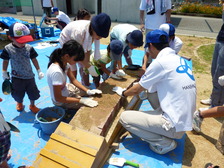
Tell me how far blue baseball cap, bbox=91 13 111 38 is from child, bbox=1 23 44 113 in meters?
0.96

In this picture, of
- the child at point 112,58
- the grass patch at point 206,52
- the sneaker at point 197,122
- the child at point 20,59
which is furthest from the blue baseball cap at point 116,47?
the grass patch at point 206,52

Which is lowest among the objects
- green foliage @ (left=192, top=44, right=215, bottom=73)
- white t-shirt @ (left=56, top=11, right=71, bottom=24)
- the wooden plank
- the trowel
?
the trowel

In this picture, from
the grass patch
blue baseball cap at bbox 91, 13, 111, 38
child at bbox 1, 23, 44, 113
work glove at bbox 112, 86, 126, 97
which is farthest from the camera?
the grass patch

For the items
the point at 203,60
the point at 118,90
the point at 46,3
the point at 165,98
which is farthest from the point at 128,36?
the point at 46,3

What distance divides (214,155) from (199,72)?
9.62ft

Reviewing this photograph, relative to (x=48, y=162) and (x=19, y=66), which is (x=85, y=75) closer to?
(x=19, y=66)

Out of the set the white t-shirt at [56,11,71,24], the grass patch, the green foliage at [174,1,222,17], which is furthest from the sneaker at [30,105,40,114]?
the green foliage at [174,1,222,17]

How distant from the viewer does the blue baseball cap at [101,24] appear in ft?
8.02

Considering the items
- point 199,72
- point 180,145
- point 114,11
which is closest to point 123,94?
point 180,145

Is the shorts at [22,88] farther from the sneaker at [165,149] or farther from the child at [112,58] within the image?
the sneaker at [165,149]

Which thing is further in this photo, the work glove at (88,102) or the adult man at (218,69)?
the adult man at (218,69)

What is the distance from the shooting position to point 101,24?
2465 millimetres

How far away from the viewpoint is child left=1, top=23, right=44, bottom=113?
2555 millimetres

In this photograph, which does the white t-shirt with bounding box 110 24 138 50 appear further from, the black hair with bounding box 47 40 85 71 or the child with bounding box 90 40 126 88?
the black hair with bounding box 47 40 85 71
